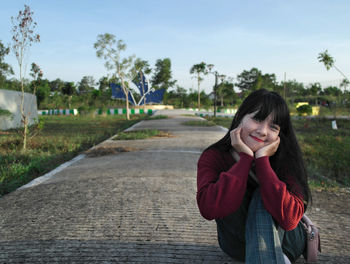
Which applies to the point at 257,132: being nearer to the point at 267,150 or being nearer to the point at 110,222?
the point at 267,150

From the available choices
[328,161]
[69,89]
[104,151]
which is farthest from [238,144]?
[69,89]

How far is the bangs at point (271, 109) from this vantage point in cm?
148

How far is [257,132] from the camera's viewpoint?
1.46 metres

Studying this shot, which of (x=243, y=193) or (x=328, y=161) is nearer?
(x=243, y=193)

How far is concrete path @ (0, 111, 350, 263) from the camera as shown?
1874 mm

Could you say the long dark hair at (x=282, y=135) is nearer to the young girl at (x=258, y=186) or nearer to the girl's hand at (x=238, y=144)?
the young girl at (x=258, y=186)

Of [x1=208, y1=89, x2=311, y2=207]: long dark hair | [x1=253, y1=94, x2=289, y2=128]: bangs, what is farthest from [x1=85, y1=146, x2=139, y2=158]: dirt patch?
[x1=253, y1=94, x2=289, y2=128]: bangs

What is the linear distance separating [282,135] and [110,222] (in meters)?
1.54

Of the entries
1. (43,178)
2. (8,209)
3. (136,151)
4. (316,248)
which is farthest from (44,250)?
(136,151)

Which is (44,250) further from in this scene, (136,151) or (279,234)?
(136,151)

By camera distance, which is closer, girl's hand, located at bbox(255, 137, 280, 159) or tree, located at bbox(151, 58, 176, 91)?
girl's hand, located at bbox(255, 137, 280, 159)

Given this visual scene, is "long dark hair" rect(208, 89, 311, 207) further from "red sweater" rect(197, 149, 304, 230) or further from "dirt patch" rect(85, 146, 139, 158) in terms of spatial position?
"dirt patch" rect(85, 146, 139, 158)

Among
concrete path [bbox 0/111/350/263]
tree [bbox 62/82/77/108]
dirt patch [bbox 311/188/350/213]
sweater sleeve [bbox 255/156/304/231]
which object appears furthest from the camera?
tree [bbox 62/82/77/108]

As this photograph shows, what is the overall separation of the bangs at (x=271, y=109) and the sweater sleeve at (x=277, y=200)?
9.7 inches
